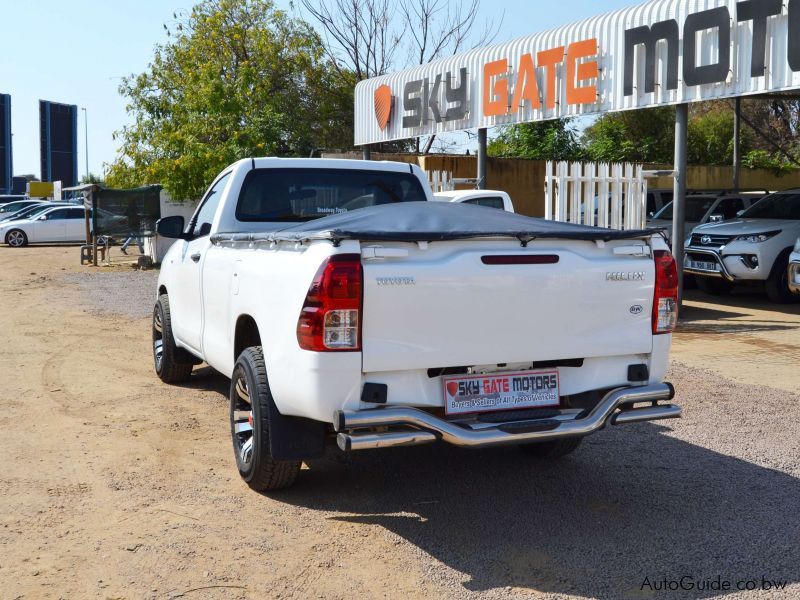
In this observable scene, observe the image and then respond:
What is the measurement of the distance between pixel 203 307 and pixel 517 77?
10066 mm

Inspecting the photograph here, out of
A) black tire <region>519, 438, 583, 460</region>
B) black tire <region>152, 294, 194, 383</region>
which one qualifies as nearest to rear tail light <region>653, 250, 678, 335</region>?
black tire <region>519, 438, 583, 460</region>

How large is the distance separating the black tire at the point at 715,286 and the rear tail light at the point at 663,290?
1253 cm

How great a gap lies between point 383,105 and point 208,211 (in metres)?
12.7

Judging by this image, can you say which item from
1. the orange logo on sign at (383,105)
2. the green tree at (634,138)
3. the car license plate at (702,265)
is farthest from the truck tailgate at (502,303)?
the green tree at (634,138)

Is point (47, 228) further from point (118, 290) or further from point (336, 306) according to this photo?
point (336, 306)

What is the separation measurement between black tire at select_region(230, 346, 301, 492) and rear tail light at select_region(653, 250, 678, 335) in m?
2.09

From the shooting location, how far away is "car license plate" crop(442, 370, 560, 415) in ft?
15.0

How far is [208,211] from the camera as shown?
731 cm

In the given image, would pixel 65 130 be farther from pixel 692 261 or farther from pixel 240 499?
pixel 240 499

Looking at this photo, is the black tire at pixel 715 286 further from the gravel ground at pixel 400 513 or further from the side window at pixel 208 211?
the side window at pixel 208 211

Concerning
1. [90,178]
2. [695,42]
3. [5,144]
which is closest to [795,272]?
[695,42]

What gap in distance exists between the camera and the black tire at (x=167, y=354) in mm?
7996

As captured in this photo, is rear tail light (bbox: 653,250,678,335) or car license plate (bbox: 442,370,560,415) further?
rear tail light (bbox: 653,250,678,335)

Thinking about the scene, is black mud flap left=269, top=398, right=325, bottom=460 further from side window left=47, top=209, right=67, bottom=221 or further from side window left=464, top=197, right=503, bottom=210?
side window left=47, top=209, right=67, bottom=221
